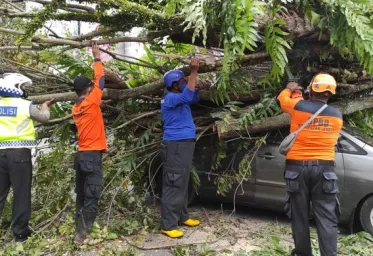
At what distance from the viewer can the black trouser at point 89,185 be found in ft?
15.9

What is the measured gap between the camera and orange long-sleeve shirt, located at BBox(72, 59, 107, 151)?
4.87 metres

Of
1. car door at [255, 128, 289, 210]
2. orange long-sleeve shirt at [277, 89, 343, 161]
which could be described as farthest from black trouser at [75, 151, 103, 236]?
orange long-sleeve shirt at [277, 89, 343, 161]

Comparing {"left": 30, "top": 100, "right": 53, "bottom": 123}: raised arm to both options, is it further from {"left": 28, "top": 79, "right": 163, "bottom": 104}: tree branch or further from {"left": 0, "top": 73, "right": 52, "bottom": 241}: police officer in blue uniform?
{"left": 28, "top": 79, "right": 163, "bottom": 104}: tree branch

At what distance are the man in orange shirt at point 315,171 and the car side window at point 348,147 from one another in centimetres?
119

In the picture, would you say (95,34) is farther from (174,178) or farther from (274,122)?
(274,122)

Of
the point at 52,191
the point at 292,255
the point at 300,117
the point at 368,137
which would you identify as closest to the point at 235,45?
the point at 300,117

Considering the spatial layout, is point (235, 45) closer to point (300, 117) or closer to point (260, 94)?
point (300, 117)

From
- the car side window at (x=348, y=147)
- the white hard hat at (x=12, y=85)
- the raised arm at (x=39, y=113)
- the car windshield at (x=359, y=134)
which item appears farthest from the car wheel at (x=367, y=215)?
the white hard hat at (x=12, y=85)

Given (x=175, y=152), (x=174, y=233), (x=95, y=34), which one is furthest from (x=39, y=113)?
(x=174, y=233)

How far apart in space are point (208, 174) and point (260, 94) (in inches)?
54.5

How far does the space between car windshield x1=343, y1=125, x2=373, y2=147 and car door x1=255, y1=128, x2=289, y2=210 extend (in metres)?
0.77

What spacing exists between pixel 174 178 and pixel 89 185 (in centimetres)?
100

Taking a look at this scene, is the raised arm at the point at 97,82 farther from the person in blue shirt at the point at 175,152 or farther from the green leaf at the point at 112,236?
the green leaf at the point at 112,236

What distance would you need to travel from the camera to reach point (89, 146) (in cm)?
492
